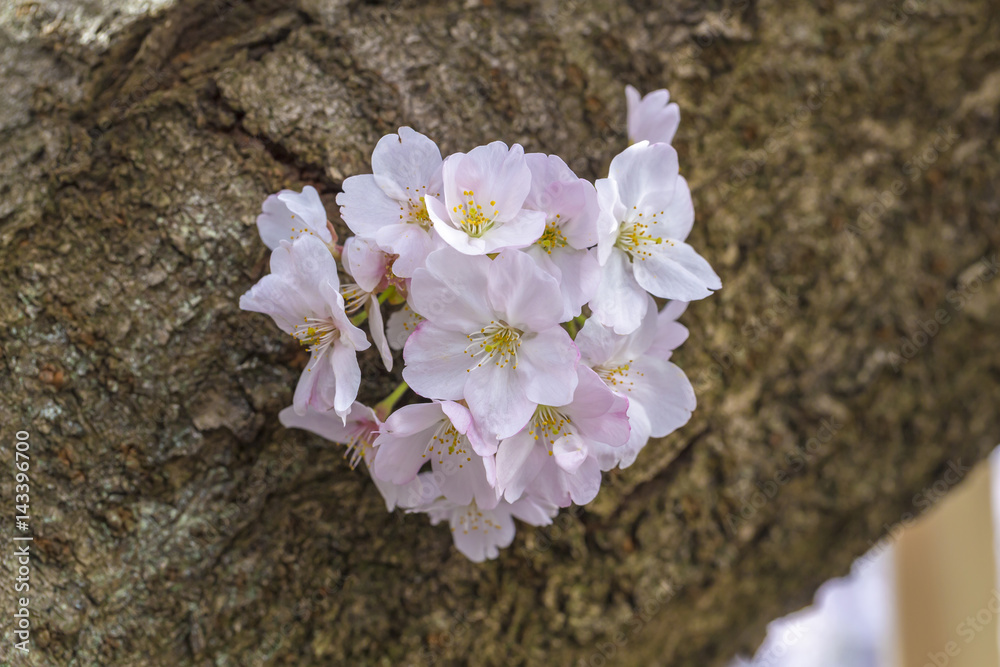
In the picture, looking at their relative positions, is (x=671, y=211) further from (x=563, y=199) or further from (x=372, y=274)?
(x=372, y=274)

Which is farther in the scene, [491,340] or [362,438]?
[362,438]

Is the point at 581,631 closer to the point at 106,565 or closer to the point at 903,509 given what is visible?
the point at 106,565

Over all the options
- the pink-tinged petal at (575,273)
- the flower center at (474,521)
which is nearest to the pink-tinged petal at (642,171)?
the pink-tinged petal at (575,273)

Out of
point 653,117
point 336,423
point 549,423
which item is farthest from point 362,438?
point 653,117

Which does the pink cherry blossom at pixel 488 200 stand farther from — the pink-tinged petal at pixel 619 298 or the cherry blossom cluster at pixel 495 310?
the pink-tinged petal at pixel 619 298

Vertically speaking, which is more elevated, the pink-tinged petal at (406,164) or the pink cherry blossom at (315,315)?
the pink-tinged petal at (406,164)

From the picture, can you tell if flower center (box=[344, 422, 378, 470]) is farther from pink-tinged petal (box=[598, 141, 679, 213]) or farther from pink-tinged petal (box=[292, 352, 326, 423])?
pink-tinged petal (box=[598, 141, 679, 213])
